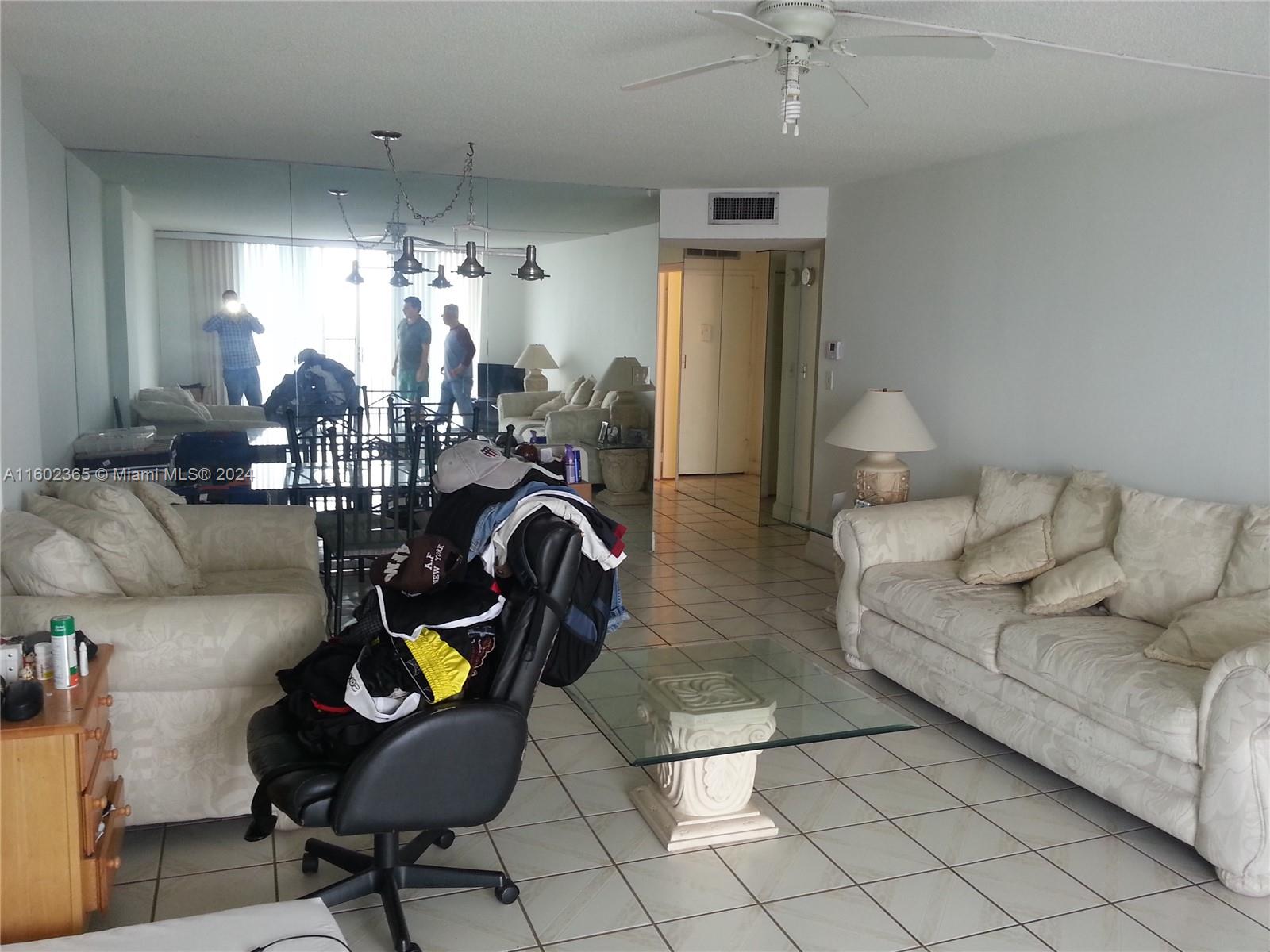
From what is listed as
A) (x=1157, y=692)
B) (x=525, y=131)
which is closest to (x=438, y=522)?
(x=1157, y=692)

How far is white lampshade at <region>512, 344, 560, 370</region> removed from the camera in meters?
6.34

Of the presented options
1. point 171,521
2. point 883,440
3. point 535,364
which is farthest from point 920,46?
point 535,364

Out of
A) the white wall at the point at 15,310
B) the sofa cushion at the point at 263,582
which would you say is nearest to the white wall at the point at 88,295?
the white wall at the point at 15,310

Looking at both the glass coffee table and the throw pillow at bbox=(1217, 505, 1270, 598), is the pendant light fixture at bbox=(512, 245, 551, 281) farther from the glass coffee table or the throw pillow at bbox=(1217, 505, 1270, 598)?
the throw pillow at bbox=(1217, 505, 1270, 598)

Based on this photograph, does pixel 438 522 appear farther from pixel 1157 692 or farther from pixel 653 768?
pixel 1157 692

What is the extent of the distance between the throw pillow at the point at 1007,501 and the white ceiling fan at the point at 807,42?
7.28 ft

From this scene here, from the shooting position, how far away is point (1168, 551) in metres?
3.55

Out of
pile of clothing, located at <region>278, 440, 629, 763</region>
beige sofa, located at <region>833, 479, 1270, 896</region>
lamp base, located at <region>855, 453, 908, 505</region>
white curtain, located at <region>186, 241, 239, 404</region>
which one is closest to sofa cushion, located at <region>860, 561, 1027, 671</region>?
beige sofa, located at <region>833, 479, 1270, 896</region>

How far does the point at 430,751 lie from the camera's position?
230 centimetres

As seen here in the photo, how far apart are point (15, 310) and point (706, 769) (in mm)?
2837

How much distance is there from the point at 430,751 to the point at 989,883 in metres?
1.63

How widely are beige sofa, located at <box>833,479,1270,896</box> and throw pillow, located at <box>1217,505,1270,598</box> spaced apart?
12mm

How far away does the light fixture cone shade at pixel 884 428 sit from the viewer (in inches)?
193

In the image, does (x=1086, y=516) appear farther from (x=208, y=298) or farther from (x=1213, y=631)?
(x=208, y=298)
